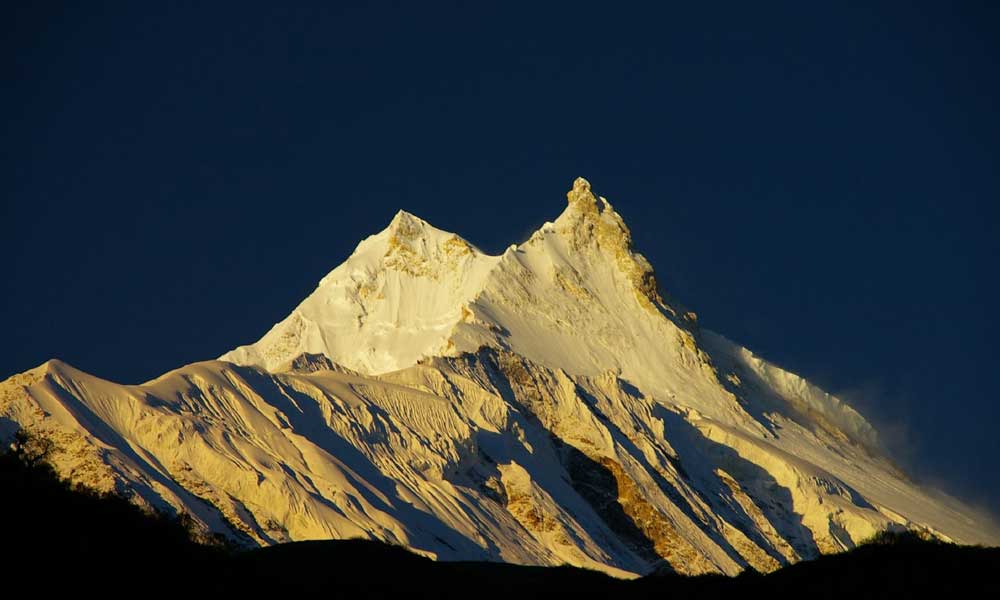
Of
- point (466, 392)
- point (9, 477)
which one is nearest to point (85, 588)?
point (9, 477)

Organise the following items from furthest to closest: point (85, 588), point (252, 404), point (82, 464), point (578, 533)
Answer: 1. point (578, 533)
2. point (252, 404)
3. point (82, 464)
4. point (85, 588)

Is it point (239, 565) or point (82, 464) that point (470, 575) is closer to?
point (239, 565)

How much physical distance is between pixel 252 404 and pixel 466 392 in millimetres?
39461

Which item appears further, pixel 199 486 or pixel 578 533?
pixel 578 533

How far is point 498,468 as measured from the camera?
578 feet

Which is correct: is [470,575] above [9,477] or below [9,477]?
above

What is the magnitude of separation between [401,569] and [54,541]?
49.6ft

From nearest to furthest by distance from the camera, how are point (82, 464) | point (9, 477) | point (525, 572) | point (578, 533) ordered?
point (9, 477) < point (525, 572) < point (82, 464) < point (578, 533)

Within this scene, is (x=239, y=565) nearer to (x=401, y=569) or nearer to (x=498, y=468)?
(x=401, y=569)

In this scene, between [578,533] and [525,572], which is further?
[578,533]

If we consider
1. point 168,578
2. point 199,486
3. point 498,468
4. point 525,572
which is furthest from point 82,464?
point 168,578

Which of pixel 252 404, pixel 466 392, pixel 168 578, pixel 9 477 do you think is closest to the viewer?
pixel 168 578

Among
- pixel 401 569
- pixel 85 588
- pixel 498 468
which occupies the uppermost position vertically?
pixel 498 468

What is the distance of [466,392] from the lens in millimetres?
192375
